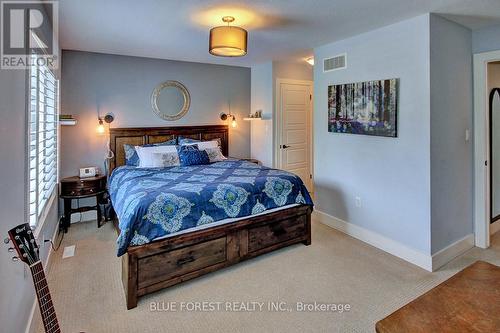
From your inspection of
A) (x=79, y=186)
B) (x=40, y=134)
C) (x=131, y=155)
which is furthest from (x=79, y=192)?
(x=40, y=134)

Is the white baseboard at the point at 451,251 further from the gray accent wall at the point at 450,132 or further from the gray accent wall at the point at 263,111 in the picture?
the gray accent wall at the point at 263,111

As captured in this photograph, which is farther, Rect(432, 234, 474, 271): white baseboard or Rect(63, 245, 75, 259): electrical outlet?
Rect(63, 245, 75, 259): electrical outlet

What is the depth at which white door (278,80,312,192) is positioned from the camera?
17.4 ft

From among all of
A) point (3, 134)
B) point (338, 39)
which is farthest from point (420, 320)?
point (338, 39)

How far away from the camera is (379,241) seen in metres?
3.42

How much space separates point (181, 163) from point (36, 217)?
6.93 ft

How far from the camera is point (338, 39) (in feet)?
12.2

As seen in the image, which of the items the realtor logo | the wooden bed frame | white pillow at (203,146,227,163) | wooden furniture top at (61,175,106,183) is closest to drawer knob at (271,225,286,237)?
the wooden bed frame

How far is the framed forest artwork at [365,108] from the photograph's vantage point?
3.15m

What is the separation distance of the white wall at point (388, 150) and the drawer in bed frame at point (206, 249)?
0.77m

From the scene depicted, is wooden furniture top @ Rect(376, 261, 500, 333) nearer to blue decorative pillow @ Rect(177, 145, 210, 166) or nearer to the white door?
blue decorative pillow @ Rect(177, 145, 210, 166)

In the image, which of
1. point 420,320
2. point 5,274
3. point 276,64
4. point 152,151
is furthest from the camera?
point 276,64

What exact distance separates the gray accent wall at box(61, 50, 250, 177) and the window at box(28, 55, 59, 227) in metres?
0.58

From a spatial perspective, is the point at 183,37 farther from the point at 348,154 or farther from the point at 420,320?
the point at 420,320
